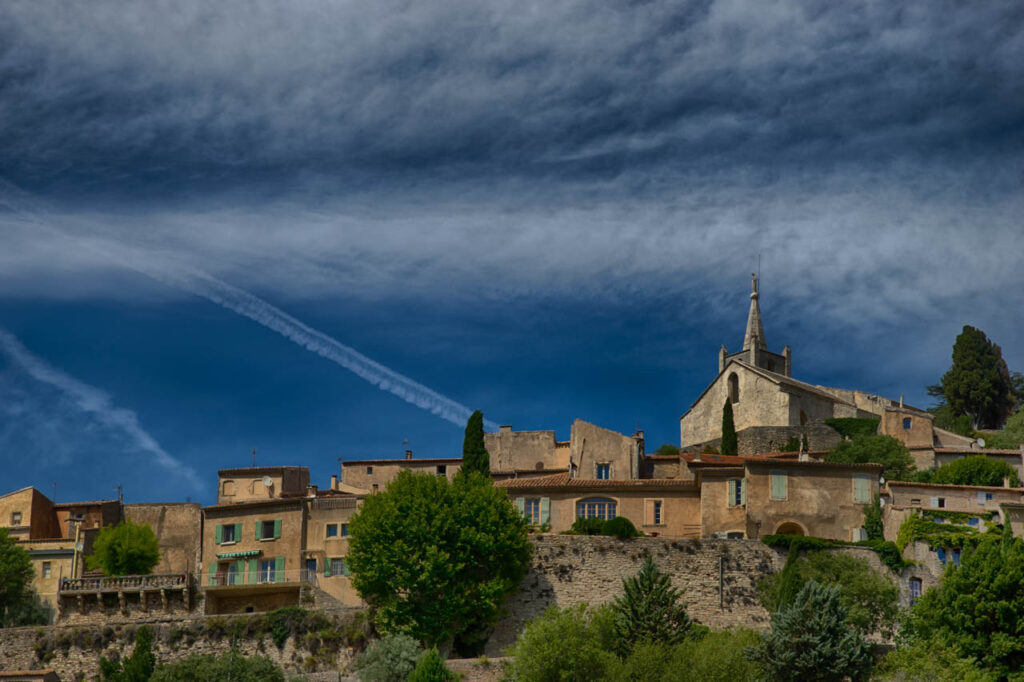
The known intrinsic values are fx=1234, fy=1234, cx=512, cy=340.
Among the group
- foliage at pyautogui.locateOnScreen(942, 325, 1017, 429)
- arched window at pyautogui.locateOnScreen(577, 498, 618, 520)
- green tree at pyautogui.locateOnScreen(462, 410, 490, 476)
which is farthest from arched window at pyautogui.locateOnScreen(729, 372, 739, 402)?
arched window at pyautogui.locateOnScreen(577, 498, 618, 520)

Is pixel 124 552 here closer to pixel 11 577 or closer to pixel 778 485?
pixel 11 577

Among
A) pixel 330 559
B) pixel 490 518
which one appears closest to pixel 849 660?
pixel 490 518

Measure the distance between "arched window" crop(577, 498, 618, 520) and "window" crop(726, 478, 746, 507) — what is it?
544cm

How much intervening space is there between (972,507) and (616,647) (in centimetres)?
2378

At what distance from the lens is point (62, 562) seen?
218 feet

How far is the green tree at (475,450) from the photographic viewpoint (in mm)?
64062

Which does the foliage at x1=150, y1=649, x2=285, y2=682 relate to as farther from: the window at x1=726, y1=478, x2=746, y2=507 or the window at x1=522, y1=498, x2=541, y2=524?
the window at x1=726, y1=478, x2=746, y2=507

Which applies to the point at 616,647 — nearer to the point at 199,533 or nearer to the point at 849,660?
the point at 849,660

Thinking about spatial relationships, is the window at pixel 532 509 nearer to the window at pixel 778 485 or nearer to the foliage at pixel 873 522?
the window at pixel 778 485

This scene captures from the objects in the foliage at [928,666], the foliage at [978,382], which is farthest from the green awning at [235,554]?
the foliage at [978,382]

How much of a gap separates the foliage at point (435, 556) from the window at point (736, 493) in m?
10.3

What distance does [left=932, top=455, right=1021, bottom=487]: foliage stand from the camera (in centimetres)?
6600

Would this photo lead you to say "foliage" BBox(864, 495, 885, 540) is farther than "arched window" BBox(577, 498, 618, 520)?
No

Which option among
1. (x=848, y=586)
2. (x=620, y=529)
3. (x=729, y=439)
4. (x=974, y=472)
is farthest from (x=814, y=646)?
(x=729, y=439)
